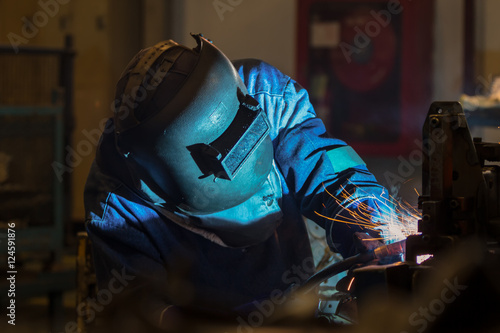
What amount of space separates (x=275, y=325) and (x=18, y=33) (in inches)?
193

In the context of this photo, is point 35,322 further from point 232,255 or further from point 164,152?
point 164,152

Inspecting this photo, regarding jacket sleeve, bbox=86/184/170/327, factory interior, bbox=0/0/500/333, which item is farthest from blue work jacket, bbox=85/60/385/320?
factory interior, bbox=0/0/500/333

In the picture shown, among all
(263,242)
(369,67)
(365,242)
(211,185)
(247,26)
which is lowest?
(263,242)

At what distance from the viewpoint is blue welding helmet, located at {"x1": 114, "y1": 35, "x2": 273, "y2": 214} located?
156 cm

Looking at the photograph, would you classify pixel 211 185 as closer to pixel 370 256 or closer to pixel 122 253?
pixel 122 253

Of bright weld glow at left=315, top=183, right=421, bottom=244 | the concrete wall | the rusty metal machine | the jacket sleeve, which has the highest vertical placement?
the concrete wall

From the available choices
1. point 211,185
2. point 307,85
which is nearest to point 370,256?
point 211,185

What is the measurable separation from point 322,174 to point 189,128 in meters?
0.49

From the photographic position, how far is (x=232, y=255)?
76.7 inches

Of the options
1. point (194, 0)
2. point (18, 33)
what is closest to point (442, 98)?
point (194, 0)

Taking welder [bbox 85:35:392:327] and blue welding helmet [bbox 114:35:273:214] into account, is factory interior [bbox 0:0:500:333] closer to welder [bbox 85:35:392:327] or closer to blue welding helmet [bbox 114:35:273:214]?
welder [bbox 85:35:392:327]

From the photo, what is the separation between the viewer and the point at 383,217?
1.65 meters

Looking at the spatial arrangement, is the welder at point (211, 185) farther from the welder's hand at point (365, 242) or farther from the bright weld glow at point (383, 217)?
the welder's hand at point (365, 242)

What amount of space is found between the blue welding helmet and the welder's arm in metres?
0.21
